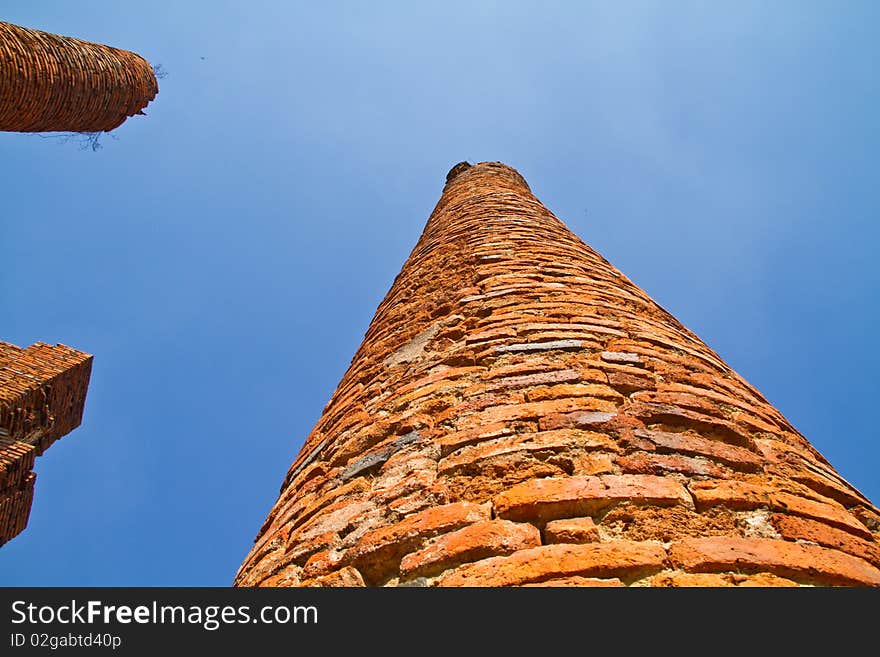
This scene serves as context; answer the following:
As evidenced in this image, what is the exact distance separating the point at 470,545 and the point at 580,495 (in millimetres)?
288

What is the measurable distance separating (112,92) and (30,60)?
5.54 feet

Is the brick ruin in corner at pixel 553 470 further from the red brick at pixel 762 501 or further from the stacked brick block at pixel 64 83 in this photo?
the stacked brick block at pixel 64 83

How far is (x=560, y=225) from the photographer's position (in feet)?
14.9

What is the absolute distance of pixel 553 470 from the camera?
1615mm

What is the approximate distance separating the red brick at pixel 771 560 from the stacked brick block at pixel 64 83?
9445 millimetres

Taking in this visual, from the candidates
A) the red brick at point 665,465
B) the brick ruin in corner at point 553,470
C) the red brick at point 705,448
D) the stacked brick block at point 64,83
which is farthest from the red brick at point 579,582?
the stacked brick block at point 64,83

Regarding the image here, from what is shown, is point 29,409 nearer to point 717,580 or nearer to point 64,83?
point 64,83

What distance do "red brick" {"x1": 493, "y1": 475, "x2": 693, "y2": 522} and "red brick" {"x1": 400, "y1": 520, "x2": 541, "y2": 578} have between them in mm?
51

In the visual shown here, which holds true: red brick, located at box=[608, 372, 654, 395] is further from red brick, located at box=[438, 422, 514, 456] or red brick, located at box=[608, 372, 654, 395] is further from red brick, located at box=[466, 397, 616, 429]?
red brick, located at box=[438, 422, 514, 456]

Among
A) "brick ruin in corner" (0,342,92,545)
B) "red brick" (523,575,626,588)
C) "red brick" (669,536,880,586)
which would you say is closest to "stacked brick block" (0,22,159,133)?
"brick ruin in corner" (0,342,92,545)

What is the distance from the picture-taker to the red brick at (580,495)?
147 cm

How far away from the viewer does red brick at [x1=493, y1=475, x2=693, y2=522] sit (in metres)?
1.47

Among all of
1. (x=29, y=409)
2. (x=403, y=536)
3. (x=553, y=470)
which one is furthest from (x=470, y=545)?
(x=29, y=409)
